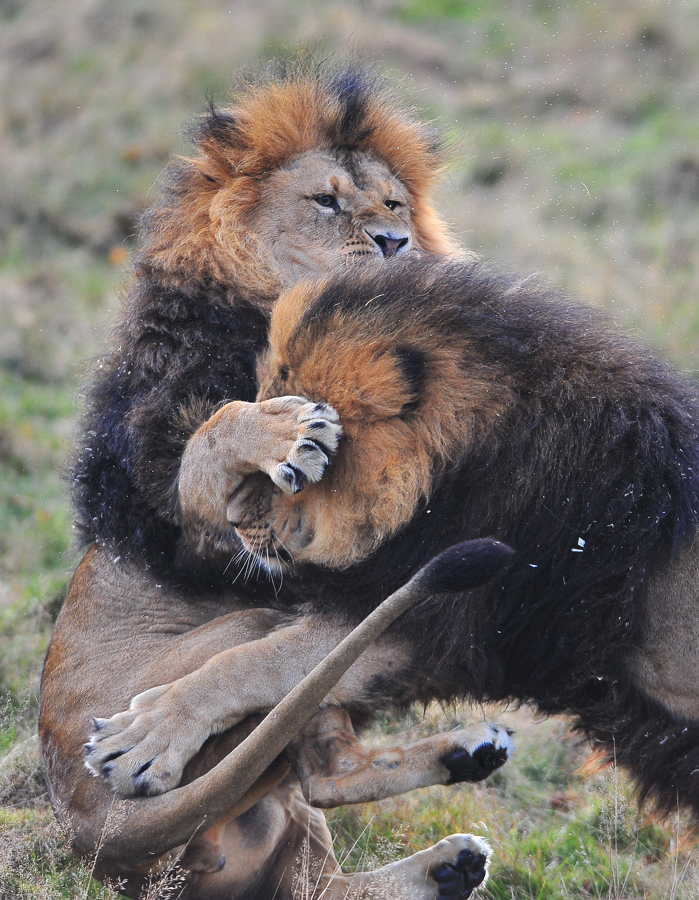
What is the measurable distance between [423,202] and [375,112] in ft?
1.33

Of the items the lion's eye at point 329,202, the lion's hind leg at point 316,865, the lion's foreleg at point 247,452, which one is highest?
the lion's eye at point 329,202

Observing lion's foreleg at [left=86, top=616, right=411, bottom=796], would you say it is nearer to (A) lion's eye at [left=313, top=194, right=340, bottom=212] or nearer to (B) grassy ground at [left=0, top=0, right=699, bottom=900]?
(B) grassy ground at [left=0, top=0, right=699, bottom=900]

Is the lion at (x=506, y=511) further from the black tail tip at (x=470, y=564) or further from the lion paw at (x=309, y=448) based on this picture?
the black tail tip at (x=470, y=564)

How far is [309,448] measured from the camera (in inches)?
113

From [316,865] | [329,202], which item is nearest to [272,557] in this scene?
[316,865]

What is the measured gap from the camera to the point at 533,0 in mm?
13344

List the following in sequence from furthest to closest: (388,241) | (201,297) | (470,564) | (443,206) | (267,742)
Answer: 1. (443,206)
2. (388,241)
3. (201,297)
4. (267,742)
5. (470,564)

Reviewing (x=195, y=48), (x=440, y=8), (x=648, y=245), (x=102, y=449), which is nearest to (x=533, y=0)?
(x=440, y=8)

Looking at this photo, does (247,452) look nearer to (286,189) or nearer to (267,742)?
(267,742)

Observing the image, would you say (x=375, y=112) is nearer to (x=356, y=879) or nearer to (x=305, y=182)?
(x=305, y=182)

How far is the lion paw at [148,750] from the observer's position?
283 centimetres

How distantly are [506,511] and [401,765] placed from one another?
677 millimetres

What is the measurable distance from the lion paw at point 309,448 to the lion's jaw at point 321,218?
3.12 ft

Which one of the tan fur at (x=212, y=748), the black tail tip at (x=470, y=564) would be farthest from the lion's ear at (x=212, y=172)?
the black tail tip at (x=470, y=564)
